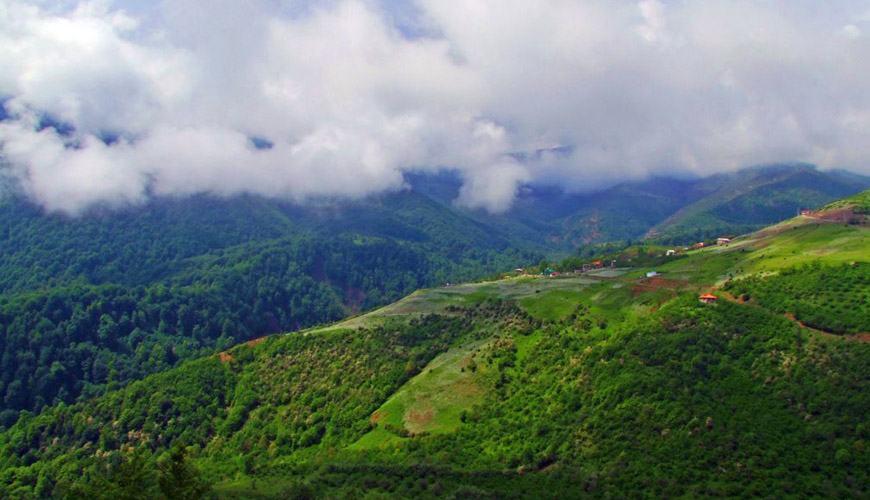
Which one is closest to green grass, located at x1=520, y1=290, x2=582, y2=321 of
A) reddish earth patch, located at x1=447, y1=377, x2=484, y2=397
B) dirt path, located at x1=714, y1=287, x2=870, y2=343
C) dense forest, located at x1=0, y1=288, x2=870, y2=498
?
dense forest, located at x1=0, y1=288, x2=870, y2=498

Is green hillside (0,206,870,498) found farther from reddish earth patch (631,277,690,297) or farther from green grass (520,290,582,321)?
reddish earth patch (631,277,690,297)

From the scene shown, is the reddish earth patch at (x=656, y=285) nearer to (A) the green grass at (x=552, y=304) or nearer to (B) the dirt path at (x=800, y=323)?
(B) the dirt path at (x=800, y=323)

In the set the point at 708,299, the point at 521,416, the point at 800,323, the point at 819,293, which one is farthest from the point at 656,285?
the point at 521,416

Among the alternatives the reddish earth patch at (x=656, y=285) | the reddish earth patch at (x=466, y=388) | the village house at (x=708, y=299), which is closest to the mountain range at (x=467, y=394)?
the reddish earth patch at (x=466, y=388)

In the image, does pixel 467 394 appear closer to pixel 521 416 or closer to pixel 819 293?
pixel 521 416

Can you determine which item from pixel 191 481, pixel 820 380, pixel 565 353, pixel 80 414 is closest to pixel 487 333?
pixel 565 353

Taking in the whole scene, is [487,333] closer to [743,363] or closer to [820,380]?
[743,363]

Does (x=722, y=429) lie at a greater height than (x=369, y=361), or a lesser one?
lesser
